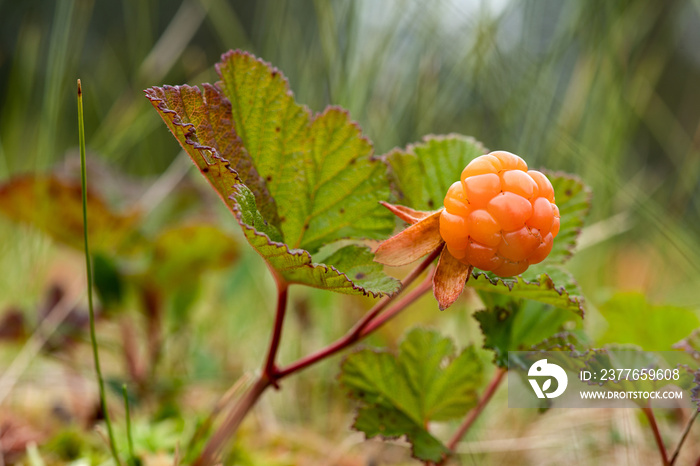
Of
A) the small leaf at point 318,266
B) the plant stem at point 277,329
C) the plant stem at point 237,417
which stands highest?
the small leaf at point 318,266

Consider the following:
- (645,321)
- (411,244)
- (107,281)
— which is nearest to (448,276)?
(411,244)

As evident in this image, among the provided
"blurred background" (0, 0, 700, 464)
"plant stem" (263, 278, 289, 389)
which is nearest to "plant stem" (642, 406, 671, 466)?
→ "blurred background" (0, 0, 700, 464)

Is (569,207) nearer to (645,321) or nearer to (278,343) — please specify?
(645,321)

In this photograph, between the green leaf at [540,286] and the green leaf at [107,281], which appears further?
the green leaf at [107,281]

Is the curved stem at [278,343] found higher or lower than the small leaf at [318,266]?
lower

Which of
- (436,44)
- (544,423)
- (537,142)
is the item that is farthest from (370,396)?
(436,44)

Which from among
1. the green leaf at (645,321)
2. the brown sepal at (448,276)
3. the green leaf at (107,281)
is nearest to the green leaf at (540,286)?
the brown sepal at (448,276)

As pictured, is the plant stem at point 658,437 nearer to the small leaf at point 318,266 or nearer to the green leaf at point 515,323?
the green leaf at point 515,323

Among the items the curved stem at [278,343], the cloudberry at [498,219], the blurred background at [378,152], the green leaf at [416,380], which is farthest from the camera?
the blurred background at [378,152]

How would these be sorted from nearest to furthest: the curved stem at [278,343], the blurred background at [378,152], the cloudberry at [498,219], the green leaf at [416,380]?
the cloudberry at [498,219], the curved stem at [278,343], the green leaf at [416,380], the blurred background at [378,152]
